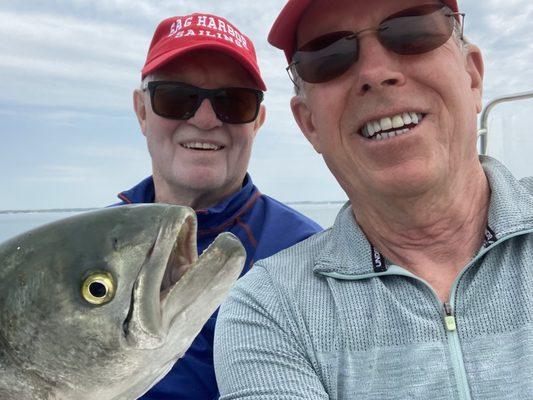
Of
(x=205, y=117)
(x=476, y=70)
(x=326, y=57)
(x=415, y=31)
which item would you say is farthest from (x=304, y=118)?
(x=205, y=117)

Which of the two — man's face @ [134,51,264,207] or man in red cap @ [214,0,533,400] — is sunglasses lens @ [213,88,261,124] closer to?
man's face @ [134,51,264,207]

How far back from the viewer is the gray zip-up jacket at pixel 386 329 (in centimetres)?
192

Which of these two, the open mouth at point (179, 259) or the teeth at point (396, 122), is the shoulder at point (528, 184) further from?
the open mouth at point (179, 259)

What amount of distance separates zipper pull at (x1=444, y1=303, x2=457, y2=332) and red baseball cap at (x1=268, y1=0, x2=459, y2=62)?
4.08 feet

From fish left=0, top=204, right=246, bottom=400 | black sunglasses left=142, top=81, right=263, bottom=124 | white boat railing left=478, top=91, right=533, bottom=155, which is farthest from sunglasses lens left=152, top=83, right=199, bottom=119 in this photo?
fish left=0, top=204, right=246, bottom=400

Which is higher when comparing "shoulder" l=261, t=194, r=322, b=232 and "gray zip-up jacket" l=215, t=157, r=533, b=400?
"shoulder" l=261, t=194, r=322, b=232

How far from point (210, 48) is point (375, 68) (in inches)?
63.0

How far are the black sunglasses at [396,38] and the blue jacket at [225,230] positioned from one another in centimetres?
125

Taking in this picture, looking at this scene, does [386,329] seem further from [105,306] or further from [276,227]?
[276,227]

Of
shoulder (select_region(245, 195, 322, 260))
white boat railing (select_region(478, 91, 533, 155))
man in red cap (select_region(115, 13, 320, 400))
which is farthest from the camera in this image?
white boat railing (select_region(478, 91, 533, 155))

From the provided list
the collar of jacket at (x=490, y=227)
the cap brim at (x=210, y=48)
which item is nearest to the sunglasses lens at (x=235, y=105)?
the cap brim at (x=210, y=48)

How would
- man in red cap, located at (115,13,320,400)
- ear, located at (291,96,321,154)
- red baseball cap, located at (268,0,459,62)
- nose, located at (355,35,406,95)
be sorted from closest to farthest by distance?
nose, located at (355,35,406,95) < red baseball cap, located at (268,0,459,62) < ear, located at (291,96,321,154) < man in red cap, located at (115,13,320,400)

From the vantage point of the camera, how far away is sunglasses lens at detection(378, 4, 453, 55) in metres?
2.26

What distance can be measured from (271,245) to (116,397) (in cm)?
185
